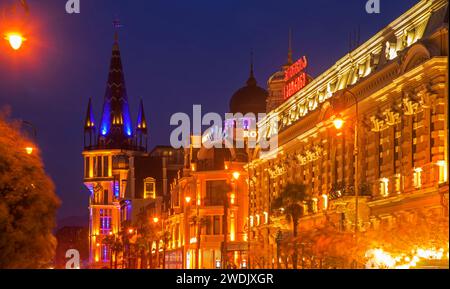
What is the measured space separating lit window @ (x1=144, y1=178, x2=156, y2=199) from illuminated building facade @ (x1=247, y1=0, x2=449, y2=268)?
3358 inches

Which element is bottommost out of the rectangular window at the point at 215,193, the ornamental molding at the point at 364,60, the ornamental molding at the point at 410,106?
the rectangular window at the point at 215,193

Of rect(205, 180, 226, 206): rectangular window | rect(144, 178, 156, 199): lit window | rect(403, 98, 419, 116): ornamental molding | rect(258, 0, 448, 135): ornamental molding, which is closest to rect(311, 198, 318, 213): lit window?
rect(258, 0, 448, 135): ornamental molding

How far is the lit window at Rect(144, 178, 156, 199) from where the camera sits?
180250 millimetres

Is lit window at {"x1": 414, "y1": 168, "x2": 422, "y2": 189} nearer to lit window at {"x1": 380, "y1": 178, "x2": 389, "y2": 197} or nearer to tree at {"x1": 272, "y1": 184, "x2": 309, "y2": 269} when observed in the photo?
lit window at {"x1": 380, "y1": 178, "x2": 389, "y2": 197}

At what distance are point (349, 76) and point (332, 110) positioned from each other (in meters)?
3.29

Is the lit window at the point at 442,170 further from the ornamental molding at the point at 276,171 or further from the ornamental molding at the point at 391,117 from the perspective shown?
the ornamental molding at the point at 276,171

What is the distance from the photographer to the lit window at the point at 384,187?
64.6 m

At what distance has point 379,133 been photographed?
67.1m

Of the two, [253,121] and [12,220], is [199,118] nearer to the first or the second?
[253,121]

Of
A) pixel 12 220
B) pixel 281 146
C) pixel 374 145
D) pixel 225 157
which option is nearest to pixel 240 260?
pixel 225 157

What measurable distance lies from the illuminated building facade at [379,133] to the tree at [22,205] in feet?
53.0

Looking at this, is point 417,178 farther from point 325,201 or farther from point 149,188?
point 149,188

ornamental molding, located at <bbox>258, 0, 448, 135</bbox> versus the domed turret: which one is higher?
the domed turret

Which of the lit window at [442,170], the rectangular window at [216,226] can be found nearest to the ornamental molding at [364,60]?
the lit window at [442,170]
